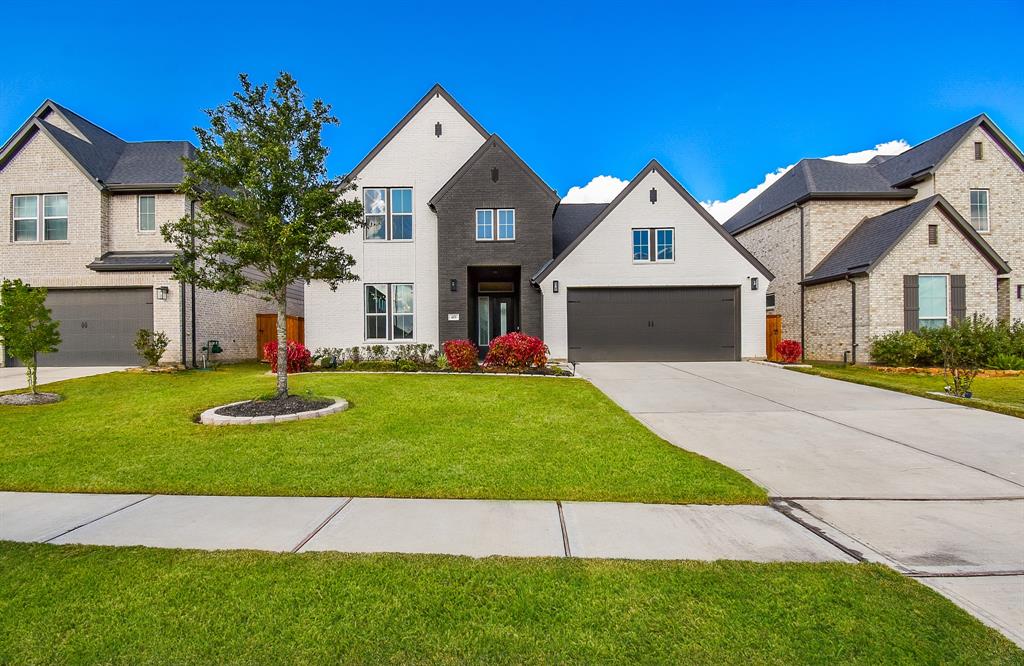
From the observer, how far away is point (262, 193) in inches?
305

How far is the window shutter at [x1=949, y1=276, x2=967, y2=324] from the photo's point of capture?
1544 cm

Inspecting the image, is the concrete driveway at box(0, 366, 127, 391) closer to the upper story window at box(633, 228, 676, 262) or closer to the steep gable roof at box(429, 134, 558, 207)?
the steep gable roof at box(429, 134, 558, 207)

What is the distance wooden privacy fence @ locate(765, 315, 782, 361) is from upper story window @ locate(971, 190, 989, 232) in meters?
9.65

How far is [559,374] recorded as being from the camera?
12.5 m

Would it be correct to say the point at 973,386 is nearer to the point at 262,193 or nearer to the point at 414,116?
the point at 262,193

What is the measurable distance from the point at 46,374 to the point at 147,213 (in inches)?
224

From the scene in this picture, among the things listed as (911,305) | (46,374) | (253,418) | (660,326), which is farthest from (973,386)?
(46,374)

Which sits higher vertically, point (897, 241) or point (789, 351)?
point (897, 241)

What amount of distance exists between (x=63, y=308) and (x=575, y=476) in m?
18.4

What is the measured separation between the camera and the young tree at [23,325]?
30.3 feet

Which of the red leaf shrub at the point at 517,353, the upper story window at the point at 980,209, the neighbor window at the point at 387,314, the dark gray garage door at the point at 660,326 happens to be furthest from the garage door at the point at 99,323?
the upper story window at the point at 980,209

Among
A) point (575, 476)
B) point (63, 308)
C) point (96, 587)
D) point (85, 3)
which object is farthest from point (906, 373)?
point (63, 308)

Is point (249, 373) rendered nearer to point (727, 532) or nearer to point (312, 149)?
point (312, 149)

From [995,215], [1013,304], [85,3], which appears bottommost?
[1013,304]
